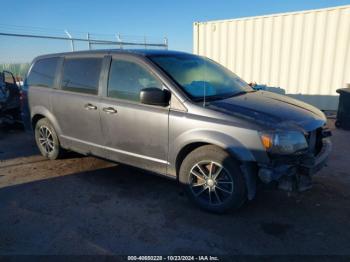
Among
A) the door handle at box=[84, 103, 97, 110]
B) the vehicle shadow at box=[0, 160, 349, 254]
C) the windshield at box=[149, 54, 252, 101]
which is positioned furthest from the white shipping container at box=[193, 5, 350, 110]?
the door handle at box=[84, 103, 97, 110]

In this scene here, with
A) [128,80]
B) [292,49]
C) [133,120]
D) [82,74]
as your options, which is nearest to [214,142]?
[133,120]

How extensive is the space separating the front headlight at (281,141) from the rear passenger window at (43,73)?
3.68 meters

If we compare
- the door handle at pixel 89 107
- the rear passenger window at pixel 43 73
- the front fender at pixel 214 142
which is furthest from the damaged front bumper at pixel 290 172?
the rear passenger window at pixel 43 73

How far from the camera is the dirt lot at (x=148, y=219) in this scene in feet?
9.03

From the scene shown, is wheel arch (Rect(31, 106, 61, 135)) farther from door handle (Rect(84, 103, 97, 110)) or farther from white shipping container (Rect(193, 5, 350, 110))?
white shipping container (Rect(193, 5, 350, 110))

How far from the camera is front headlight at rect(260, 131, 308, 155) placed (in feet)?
9.16

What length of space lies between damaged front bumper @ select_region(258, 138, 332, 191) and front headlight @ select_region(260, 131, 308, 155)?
10 cm

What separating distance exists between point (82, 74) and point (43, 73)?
1162 mm

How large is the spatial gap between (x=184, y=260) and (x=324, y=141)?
7.33 feet

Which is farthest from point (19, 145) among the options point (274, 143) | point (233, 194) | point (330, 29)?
point (330, 29)

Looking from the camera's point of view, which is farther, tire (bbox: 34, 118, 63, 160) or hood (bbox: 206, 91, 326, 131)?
tire (bbox: 34, 118, 63, 160)

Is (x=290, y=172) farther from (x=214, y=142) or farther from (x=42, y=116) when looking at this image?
(x=42, y=116)

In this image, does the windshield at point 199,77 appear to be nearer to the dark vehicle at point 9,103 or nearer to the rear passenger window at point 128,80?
the rear passenger window at point 128,80

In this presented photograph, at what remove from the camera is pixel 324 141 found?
3.48 meters
